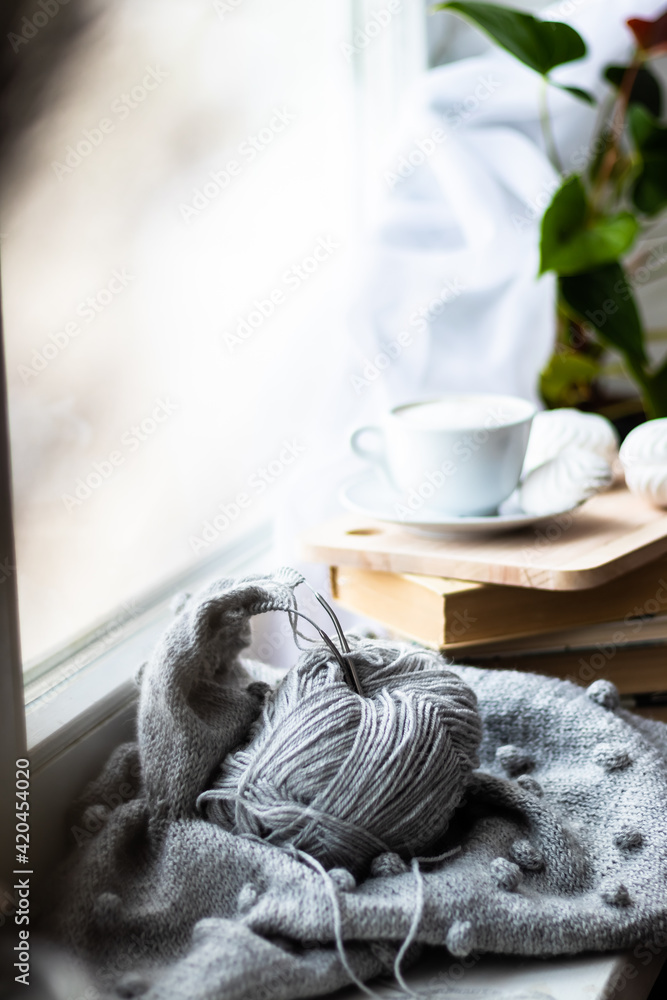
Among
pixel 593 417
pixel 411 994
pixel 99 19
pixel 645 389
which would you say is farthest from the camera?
pixel 645 389

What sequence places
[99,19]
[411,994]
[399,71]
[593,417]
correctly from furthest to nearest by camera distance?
[399,71]
[593,417]
[99,19]
[411,994]

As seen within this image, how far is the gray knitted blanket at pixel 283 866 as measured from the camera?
42 cm

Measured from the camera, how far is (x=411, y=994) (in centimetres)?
42

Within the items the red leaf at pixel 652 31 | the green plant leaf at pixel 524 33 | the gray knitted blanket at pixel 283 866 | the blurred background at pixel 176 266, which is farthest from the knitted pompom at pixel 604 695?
the red leaf at pixel 652 31

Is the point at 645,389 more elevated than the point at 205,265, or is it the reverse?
the point at 205,265

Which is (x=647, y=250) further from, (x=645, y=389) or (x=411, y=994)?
(x=411, y=994)

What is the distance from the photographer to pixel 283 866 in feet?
1.47

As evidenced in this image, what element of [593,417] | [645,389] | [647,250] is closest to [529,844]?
[593,417]

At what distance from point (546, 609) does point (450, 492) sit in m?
0.11

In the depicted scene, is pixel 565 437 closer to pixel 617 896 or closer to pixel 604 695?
pixel 604 695

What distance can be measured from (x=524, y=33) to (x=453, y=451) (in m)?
0.44

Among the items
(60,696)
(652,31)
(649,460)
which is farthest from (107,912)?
(652,31)

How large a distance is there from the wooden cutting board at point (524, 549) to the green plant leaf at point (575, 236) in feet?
0.79

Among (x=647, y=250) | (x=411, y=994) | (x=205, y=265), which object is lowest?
(x=647, y=250)
